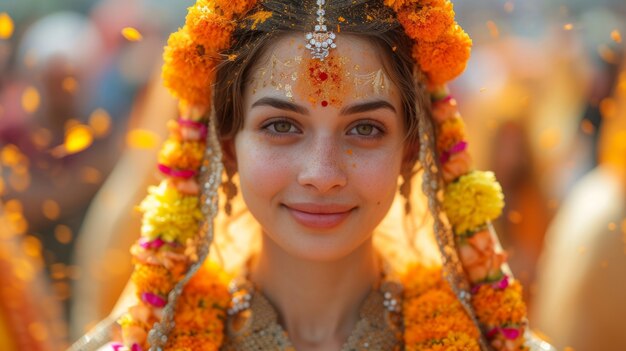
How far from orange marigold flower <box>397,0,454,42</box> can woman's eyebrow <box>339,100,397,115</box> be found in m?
0.21

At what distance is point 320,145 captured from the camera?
2250mm

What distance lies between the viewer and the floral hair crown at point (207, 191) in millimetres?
2352

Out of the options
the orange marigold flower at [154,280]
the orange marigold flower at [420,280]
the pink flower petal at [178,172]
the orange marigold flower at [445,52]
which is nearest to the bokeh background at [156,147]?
the orange marigold flower at [154,280]

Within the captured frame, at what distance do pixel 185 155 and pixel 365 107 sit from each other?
587 mm

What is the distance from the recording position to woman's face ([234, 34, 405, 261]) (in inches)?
88.7

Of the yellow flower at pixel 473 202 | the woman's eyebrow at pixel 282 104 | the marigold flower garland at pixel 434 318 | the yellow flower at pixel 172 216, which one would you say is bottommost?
the marigold flower garland at pixel 434 318

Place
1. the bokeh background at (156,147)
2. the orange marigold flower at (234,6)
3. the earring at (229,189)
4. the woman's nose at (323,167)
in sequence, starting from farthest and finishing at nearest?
1. the bokeh background at (156,147)
2. the earring at (229,189)
3. the orange marigold flower at (234,6)
4. the woman's nose at (323,167)

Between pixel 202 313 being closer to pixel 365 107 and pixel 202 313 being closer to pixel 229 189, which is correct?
pixel 229 189

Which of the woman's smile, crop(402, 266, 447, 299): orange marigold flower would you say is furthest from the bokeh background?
the woman's smile

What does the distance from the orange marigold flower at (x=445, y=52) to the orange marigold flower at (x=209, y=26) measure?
0.54 meters

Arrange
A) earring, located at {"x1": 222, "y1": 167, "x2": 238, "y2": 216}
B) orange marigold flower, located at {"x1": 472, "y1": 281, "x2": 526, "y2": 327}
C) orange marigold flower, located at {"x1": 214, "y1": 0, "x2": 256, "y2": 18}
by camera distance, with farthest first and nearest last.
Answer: earring, located at {"x1": 222, "y1": 167, "x2": 238, "y2": 216}
orange marigold flower, located at {"x1": 472, "y1": 281, "x2": 526, "y2": 327}
orange marigold flower, located at {"x1": 214, "y1": 0, "x2": 256, "y2": 18}

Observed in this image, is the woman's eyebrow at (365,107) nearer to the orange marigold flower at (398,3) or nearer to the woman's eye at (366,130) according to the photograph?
the woman's eye at (366,130)

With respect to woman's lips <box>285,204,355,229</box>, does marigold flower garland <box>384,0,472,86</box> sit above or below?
above

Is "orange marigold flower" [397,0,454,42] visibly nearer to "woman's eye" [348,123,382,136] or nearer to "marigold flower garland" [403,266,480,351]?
"woman's eye" [348,123,382,136]
